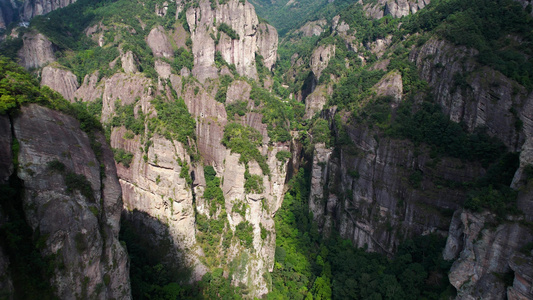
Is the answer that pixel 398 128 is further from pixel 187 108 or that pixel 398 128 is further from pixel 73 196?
pixel 73 196

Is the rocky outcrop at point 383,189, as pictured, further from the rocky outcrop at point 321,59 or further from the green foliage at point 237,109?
the rocky outcrop at point 321,59

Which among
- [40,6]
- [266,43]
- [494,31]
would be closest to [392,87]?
[494,31]

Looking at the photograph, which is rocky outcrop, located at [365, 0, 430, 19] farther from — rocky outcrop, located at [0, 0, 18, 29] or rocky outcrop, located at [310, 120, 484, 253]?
rocky outcrop, located at [0, 0, 18, 29]

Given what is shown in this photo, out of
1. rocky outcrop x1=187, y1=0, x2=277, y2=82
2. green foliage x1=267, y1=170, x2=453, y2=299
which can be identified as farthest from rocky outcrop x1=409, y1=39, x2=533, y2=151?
rocky outcrop x1=187, y1=0, x2=277, y2=82

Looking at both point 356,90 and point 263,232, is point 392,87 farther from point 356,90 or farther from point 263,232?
point 263,232

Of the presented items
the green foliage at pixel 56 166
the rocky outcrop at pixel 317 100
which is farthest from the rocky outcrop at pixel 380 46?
the green foliage at pixel 56 166
